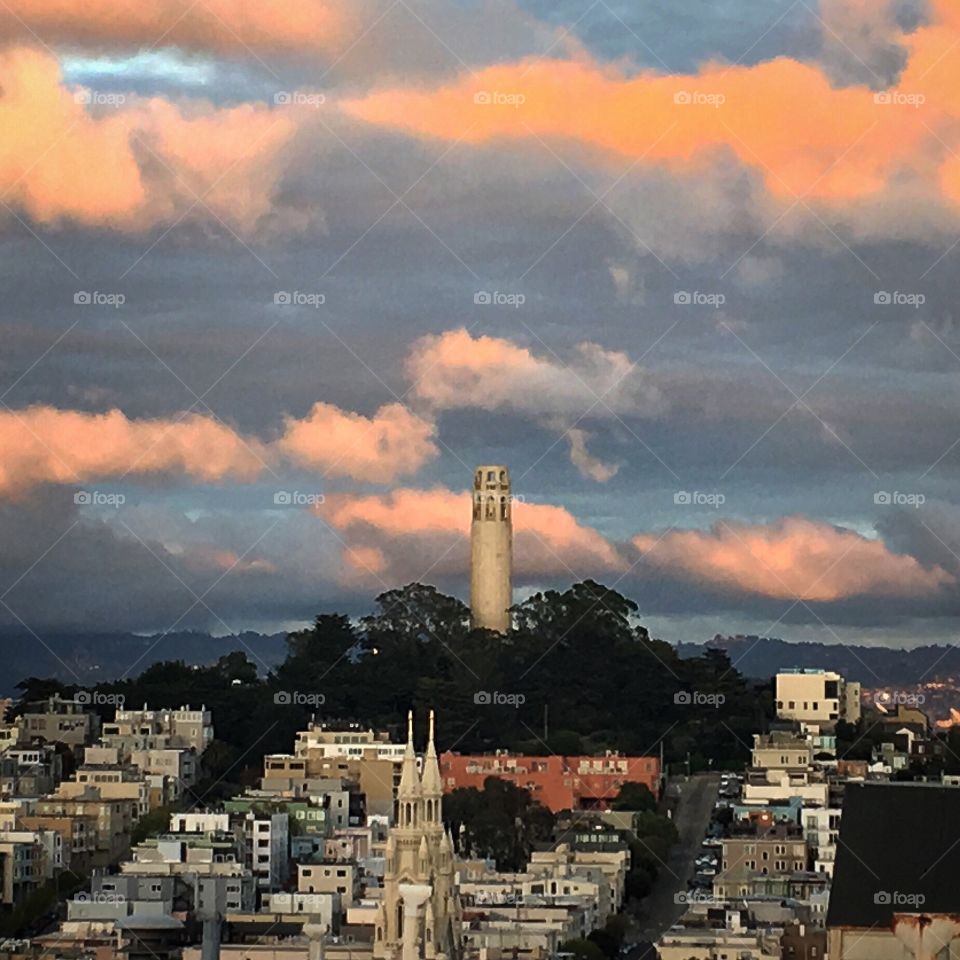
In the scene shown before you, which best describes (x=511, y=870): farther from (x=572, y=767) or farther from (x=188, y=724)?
(x=188, y=724)

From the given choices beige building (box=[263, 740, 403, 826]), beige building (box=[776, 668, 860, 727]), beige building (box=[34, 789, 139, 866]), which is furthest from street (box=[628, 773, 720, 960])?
beige building (box=[34, 789, 139, 866])

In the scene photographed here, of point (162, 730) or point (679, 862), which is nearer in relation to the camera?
point (679, 862)

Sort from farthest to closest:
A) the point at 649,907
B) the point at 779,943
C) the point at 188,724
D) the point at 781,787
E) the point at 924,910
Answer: the point at 188,724 < the point at 781,787 < the point at 649,907 < the point at 779,943 < the point at 924,910

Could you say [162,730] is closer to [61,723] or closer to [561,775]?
[61,723]

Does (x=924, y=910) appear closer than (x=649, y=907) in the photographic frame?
Yes

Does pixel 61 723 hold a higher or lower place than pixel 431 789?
higher

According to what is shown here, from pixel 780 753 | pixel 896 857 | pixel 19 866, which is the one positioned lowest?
pixel 896 857

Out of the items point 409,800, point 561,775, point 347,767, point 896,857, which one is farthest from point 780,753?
point 896,857

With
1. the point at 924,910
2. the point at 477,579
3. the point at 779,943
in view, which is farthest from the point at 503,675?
the point at 924,910
